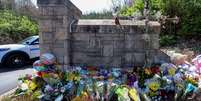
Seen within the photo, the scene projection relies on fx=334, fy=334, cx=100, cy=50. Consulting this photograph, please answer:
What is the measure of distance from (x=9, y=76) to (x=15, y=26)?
9187mm

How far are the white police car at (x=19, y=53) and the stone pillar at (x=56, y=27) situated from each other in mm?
6306

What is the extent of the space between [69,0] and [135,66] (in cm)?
163

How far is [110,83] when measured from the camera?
5188mm

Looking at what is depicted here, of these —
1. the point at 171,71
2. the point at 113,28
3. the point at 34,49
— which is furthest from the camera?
the point at 34,49

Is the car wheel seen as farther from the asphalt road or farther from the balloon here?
the balloon

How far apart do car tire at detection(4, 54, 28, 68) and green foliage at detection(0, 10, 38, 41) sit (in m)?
5.71

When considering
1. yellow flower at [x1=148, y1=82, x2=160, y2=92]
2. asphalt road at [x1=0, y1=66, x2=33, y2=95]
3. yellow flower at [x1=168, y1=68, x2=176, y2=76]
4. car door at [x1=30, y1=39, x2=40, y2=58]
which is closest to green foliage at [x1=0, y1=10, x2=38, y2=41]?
car door at [x1=30, y1=39, x2=40, y2=58]

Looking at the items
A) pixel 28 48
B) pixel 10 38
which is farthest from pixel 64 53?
pixel 10 38

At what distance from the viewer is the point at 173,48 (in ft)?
25.7

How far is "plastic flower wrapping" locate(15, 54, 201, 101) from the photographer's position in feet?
16.6

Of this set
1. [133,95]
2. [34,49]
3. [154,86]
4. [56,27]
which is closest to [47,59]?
[56,27]

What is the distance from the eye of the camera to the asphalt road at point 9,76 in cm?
826

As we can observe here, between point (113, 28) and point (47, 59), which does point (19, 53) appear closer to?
point (47, 59)

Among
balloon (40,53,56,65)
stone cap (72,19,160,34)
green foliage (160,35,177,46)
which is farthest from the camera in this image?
green foliage (160,35,177,46)
